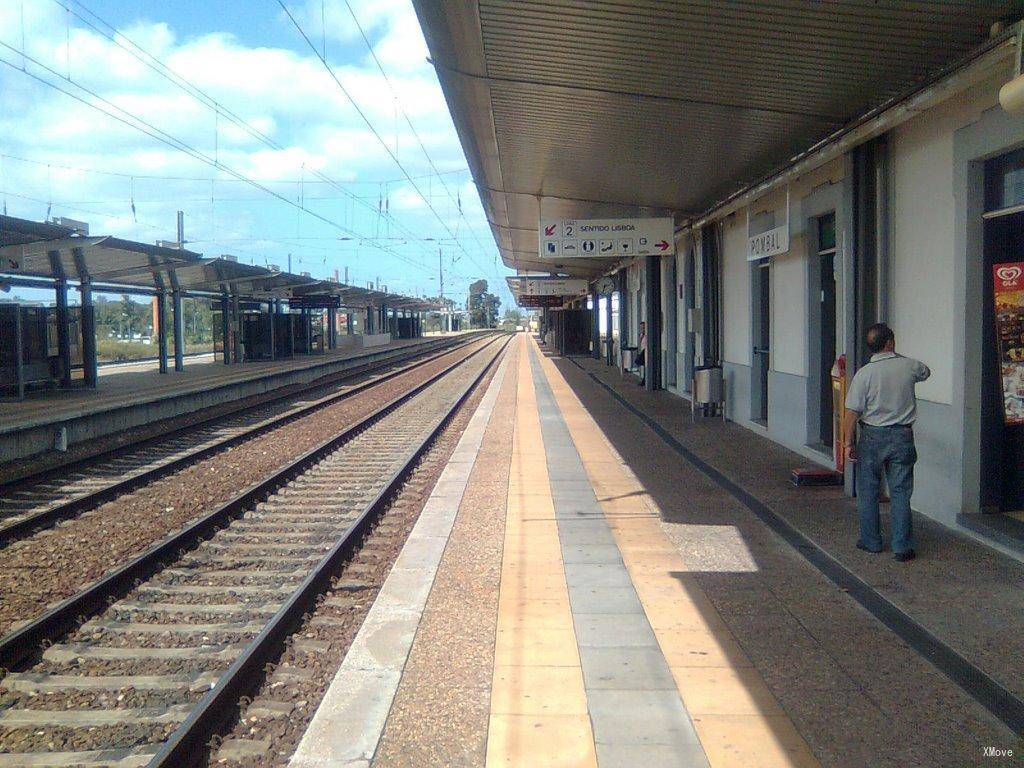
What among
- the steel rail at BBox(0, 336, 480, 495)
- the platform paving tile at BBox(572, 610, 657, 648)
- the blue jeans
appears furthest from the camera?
the steel rail at BBox(0, 336, 480, 495)

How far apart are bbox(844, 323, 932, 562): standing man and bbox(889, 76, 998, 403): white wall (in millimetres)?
1036

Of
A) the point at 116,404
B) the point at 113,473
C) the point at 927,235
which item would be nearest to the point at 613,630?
the point at 927,235

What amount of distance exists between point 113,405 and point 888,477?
13997 millimetres

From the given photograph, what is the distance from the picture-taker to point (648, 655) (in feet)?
15.9

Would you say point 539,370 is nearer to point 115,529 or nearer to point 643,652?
point 115,529

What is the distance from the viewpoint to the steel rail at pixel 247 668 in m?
3.87

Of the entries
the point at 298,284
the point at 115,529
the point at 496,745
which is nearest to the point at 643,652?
the point at 496,745

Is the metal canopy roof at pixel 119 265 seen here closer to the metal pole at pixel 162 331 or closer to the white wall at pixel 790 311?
the metal pole at pixel 162 331

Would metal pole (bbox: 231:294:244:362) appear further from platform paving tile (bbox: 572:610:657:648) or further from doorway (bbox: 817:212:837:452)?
platform paving tile (bbox: 572:610:657:648)

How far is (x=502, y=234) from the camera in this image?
24.9m

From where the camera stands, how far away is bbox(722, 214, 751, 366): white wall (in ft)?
45.3

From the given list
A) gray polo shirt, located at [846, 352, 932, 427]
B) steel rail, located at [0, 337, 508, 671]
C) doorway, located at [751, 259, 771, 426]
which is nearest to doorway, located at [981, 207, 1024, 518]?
gray polo shirt, located at [846, 352, 932, 427]

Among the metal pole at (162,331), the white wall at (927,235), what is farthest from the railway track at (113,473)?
the metal pole at (162,331)

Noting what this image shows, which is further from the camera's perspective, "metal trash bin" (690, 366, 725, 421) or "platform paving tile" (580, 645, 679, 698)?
"metal trash bin" (690, 366, 725, 421)
